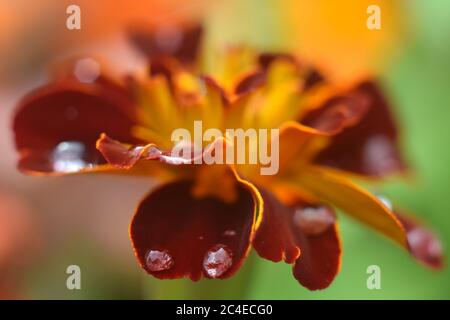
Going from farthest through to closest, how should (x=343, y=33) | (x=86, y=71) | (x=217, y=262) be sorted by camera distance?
(x=343, y=33)
(x=86, y=71)
(x=217, y=262)

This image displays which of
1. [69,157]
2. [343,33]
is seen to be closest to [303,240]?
[69,157]

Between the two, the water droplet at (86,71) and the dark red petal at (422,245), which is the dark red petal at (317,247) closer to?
the dark red petal at (422,245)

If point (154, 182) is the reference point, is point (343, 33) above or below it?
above

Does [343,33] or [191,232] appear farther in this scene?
[343,33]

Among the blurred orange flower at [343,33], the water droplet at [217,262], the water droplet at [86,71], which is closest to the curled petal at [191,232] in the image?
the water droplet at [217,262]

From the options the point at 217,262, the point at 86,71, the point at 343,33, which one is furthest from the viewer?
Answer: the point at 343,33

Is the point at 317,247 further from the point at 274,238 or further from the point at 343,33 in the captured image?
the point at 343,33

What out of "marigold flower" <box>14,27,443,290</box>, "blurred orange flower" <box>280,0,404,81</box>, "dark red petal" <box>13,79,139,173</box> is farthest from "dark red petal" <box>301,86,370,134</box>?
"blurred orange flower" <box>280,0,404,81</box>
